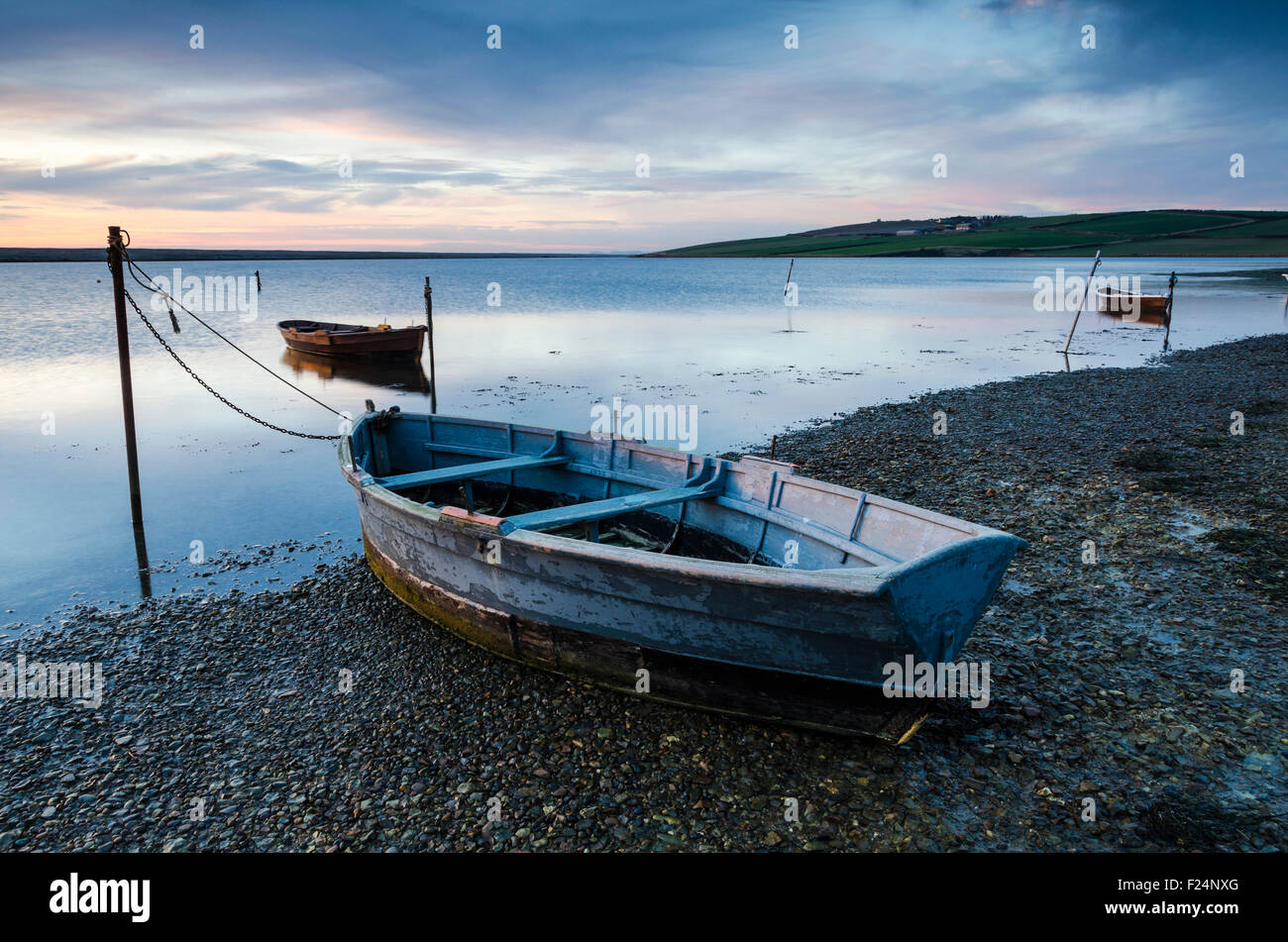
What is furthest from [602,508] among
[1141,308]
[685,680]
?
[1141,308]

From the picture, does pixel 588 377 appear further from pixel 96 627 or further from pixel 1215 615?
pixel 1215 615

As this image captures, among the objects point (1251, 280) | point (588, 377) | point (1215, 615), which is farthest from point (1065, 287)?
point (1215, 615)

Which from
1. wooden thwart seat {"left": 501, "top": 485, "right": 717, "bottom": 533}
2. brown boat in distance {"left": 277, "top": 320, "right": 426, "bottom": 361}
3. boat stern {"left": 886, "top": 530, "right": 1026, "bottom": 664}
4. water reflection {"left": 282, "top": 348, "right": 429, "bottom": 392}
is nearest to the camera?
boat stern {"left": 886, "top": 530, "right": 1026, "bottom": 664}

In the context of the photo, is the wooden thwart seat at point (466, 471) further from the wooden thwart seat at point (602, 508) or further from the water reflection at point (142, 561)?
the water reflection at point (142, 561)

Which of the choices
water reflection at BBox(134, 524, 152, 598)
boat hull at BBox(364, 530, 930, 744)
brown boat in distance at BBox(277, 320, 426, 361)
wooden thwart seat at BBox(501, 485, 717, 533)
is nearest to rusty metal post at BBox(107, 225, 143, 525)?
water reflection at BBox(134, 524, 152, 598)

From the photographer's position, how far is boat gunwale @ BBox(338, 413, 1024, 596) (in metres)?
5.54

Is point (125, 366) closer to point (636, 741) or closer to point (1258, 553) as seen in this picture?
point (636, 741)

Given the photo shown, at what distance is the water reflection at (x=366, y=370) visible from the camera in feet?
97.0

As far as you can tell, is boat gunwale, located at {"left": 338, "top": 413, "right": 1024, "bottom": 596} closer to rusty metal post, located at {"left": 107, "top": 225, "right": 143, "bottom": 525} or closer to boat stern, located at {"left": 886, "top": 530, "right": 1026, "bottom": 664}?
boat stern, located at {"left": 886, "top": 530, "right": 1026, "bottom": 664}

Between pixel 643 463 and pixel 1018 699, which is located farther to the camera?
pixel 643 463

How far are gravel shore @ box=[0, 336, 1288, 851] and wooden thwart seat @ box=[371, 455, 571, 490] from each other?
5.11 ft

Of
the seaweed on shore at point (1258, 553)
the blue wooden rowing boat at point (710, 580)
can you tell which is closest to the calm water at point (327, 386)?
the blue wooden rowing boat at point (710, 580)
